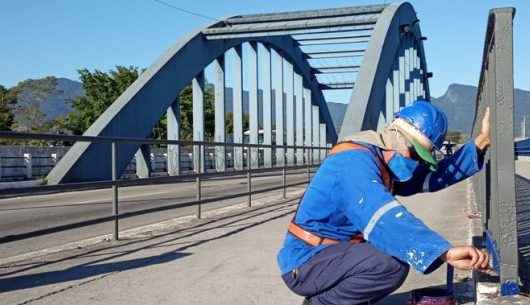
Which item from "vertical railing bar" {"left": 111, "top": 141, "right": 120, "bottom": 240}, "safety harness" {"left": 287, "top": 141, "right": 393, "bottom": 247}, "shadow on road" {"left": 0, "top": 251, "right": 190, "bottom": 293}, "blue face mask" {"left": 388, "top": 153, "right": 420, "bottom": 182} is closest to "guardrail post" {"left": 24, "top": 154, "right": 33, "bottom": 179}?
"vertical railing bar" {"left": 111, "top": 141, "right": 120, "bottom": 240}

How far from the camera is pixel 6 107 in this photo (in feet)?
154

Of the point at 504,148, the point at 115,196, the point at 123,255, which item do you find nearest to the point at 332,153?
the point at 504,148

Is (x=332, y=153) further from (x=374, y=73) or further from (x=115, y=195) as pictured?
(x=374, y=73)

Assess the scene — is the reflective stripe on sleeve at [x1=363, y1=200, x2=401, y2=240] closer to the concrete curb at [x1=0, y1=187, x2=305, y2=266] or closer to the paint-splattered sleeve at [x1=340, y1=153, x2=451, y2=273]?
the paint-splattered sleeve at [x1=340, y1=153, x2=451, y2=273]

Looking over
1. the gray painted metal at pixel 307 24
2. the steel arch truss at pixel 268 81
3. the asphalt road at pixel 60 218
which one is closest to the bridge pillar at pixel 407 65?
the steel arch truss at pixel 268 81

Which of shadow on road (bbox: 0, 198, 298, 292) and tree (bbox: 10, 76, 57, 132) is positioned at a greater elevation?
tree (bbox: 10, 76, 57, 132)

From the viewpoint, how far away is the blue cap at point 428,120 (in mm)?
2652

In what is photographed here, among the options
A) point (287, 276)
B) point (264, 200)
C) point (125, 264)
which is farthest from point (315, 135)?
point (287, 276)

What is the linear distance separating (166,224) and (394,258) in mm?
7152

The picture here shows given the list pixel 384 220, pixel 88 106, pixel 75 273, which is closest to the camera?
pixel 384 220

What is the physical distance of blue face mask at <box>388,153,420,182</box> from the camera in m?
2.71

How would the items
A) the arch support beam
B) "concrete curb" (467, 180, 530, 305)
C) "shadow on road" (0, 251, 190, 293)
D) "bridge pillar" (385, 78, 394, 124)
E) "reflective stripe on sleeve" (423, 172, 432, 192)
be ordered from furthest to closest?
1. "bridge pillar" (385, 78, 394, 124)
2. the arch support beam
3. "shadow on road" (0, 251, 190, 293)
4. "reflective stripe on sleeve" (423, 172, 432, 192)
5. "concrete curb" (467, 180, 530, 305)

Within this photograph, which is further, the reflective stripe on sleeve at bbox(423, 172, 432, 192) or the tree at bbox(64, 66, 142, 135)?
the tree at bbox(64, 66, 142, 135)

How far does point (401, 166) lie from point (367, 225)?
15.1 inches
